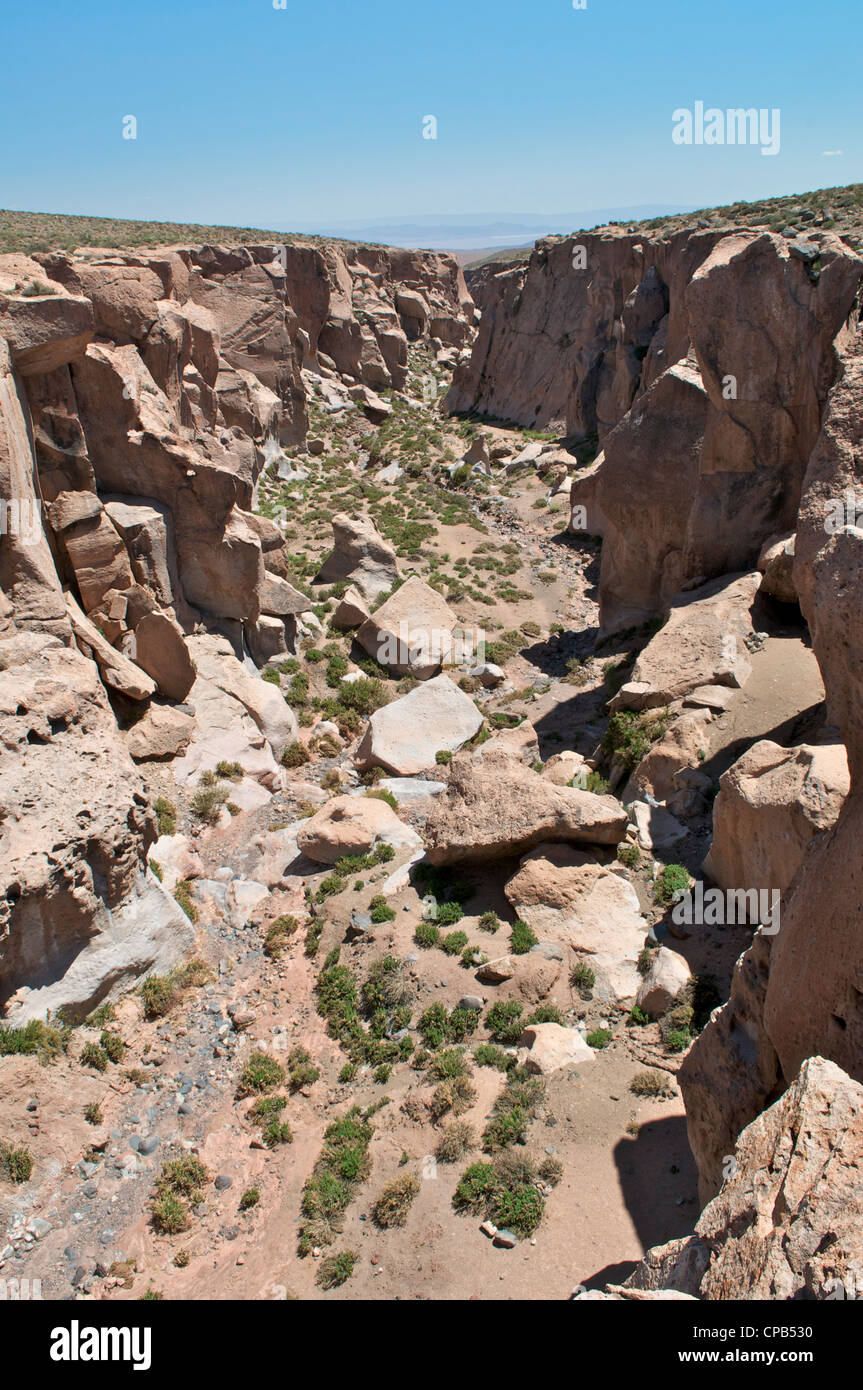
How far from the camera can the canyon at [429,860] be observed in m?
7.68

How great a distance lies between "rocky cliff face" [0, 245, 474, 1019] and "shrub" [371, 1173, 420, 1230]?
5.08 metres

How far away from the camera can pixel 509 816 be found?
1403 centimetres

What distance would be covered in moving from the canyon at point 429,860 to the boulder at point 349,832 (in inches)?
3.0

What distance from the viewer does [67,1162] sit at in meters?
10.3

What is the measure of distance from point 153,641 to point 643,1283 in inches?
574

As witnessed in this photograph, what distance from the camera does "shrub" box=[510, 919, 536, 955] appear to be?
1261cm

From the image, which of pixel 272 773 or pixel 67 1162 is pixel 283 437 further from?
pixel 67 1162

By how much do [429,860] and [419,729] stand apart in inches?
225

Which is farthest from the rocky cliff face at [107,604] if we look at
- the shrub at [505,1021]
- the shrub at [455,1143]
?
the shrub at [455,1143]

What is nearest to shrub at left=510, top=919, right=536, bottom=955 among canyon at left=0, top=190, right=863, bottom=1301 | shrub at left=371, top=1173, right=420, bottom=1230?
canyon at left=0, top=190, right=863, bottom=1301

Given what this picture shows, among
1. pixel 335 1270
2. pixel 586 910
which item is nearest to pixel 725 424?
pixel 586 910

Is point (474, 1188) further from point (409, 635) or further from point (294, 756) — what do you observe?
point (409, 635)

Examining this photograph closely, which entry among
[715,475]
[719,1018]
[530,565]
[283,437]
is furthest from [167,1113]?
[283,437]

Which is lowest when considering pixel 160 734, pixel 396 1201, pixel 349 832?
pixel 396 1201
